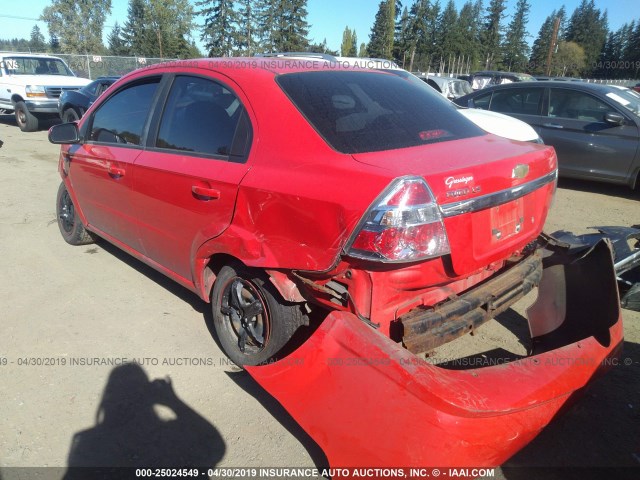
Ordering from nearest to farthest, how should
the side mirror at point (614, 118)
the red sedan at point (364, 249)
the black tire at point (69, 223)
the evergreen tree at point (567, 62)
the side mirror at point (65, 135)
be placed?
1. the red sedan at point (364, 249)
2. the side mirror at point (65, 135)
3. the black tire at point (69, 223)
4. the side mirror at point (614, 118)
5. the evergreen tree at point (567, 62)

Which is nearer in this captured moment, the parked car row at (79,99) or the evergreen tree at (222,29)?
the parked car row at (79,99)

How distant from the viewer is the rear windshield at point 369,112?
2404 millimetres

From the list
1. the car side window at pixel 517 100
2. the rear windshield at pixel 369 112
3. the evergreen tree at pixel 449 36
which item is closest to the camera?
the rear windshield at pixel 369 112

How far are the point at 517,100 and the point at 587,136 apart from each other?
137 cm

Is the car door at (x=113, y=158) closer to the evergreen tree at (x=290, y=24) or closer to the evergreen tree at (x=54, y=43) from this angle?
the evergreen tree at (x=290, y=24)

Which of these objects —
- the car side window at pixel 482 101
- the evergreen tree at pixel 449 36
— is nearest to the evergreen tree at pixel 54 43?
the evergreen tree at pixel 449 36

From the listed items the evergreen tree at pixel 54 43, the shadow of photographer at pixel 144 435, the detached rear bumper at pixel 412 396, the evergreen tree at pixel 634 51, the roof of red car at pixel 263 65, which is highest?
the evergreen tree at pixel 634 51

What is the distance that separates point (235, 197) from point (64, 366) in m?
1.62

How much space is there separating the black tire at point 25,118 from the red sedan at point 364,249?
38.8ft

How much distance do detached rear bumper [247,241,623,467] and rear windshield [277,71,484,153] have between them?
0.91 metres

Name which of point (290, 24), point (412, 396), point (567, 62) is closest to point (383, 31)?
point (290, 24)

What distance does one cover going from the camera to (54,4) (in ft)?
178

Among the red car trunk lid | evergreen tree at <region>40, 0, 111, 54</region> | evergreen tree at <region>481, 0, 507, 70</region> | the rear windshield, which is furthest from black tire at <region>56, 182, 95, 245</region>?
evergreen tree at <region>481, 0, 507, 70</region>

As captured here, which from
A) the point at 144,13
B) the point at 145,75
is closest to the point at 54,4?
the point at 144,13
